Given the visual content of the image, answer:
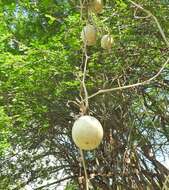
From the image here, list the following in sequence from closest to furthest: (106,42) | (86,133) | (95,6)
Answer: (86,133) < (95,6) < (106,42)

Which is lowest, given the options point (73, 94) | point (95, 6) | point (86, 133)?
point (86, 133)

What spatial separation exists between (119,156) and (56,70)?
1.45 m

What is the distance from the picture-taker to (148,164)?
20.2 feet

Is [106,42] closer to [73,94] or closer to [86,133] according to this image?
[86,133]

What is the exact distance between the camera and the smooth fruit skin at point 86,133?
1325 millimetres

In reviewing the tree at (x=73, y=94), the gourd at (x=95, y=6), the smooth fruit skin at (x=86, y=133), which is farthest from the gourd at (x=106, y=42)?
the tree at (x=73, y=94)

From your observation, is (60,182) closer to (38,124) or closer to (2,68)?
(38,124)

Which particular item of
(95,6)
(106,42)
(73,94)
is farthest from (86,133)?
(73,94)

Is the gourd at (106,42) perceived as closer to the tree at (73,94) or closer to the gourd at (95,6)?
the gourd at (95,6)

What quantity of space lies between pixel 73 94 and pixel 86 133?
3750 mm

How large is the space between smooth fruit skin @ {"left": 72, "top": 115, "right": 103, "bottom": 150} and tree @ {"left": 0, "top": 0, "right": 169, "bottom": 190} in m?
2.69

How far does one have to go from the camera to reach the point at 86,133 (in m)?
1.32

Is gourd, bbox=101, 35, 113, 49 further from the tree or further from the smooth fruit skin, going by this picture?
the tree

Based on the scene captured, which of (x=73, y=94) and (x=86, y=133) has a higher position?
(x=73, y=94)
